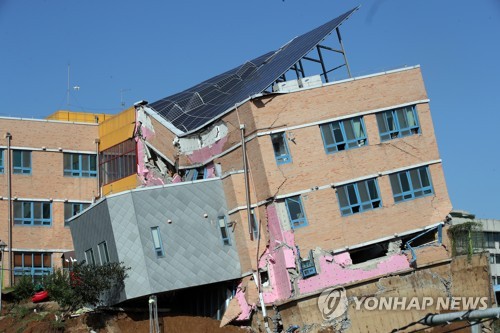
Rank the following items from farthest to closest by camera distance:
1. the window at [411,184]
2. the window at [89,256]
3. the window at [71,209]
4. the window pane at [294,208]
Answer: the window at [71,209]
the window at [89,256]
the window at [411,184]
the window pane at [294,208]

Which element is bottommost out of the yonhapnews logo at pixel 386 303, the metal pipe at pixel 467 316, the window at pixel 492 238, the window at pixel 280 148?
the metal pipe at pixel 467 316

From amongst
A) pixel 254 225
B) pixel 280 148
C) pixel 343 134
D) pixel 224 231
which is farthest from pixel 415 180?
pixel 224 231

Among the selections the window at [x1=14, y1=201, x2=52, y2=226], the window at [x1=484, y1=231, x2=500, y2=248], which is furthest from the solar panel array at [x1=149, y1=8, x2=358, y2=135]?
the window at [x1=484, y1=231, x2=500, y2=248]

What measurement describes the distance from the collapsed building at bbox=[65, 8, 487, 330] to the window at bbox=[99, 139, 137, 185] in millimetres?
6684

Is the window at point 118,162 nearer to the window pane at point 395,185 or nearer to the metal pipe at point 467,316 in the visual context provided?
the window pane at point 395,185

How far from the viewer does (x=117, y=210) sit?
39219 mm

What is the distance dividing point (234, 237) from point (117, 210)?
5.35 metres

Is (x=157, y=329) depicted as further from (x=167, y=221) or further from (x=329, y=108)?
(x=329, y=108)

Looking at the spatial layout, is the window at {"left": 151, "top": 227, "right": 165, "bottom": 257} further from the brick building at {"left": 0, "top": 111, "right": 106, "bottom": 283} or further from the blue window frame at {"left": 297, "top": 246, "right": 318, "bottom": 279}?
the brick building at {"left": 0, "top": 111, "right": 106, "bottom": 283}

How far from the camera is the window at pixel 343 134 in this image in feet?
131

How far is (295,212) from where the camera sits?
39.2m

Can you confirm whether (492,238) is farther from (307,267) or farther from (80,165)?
(307,267)

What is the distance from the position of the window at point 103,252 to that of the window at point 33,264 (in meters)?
8.11

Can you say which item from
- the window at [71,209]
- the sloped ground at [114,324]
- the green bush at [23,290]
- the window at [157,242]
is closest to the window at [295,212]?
the sloped ground at [114,324]
